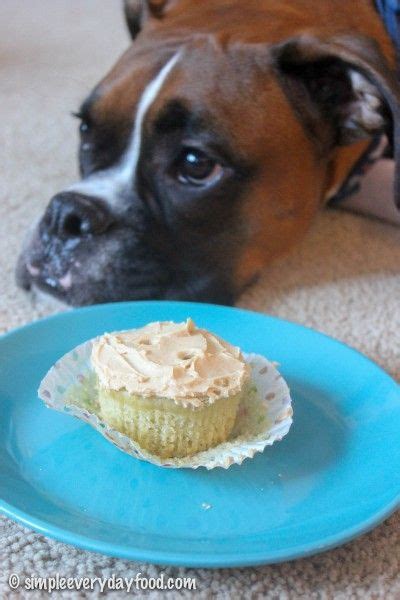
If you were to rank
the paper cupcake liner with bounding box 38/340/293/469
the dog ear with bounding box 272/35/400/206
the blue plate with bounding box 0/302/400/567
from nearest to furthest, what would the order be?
the blue plate with bounding box 0/302/400/567
the paper cupcake liner with bounding box 38/340/293/469
the dog ear with bounding box 272/35/400/206

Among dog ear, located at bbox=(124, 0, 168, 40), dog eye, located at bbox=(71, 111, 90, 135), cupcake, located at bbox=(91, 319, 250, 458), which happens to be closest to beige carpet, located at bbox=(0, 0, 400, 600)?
cupcake, located at bbox=(91, 319, 250, 458)

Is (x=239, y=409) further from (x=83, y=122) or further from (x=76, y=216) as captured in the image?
(x=83, y=122)

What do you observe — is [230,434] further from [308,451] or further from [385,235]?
[385,235]

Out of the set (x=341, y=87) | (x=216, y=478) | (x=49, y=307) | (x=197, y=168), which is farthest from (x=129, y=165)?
(x=216, y=478)

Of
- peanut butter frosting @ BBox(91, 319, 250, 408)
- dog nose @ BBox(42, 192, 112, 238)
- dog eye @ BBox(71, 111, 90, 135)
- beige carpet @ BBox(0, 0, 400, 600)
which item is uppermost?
peanut butter frosting @ BBox(91, 319, 250, 408)

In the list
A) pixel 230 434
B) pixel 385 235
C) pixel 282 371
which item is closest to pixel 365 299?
pixel 385 235

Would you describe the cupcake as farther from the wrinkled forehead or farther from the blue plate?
the wrinkled forehead
